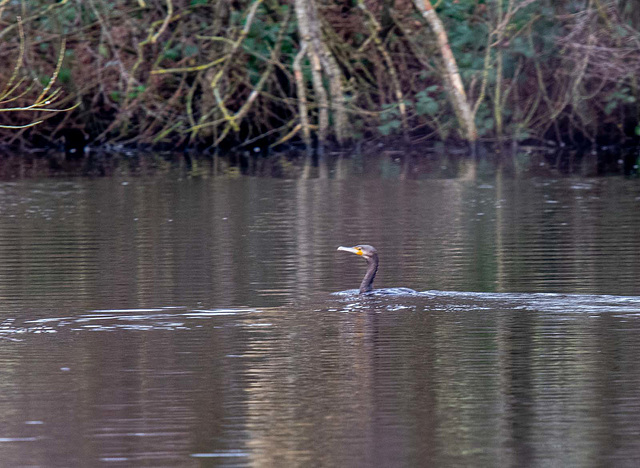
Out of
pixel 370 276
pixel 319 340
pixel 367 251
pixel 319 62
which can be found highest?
pixel 319 62

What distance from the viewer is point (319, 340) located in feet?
34.2

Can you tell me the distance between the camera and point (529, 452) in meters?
7.38

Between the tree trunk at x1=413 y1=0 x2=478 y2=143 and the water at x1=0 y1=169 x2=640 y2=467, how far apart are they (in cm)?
1195

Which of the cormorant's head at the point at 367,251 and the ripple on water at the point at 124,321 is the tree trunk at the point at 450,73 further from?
the ripple on water at the point at 124,321

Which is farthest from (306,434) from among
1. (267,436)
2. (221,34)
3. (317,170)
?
(221,34)

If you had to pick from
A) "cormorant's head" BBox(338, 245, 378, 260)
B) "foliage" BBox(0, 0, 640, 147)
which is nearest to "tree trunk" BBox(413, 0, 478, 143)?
"foliage" BBox(0, 0, 640, 147)

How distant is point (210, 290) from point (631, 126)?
2326 cm

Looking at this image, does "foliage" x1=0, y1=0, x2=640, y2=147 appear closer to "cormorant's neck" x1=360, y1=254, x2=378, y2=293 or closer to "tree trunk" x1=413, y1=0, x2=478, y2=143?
"tree trunk" x1=413, y1=0, x2=478, y2=143

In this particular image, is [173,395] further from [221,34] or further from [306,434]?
[221,34]

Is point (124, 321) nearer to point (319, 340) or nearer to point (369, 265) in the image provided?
point (319, 340)

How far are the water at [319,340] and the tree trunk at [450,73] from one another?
1195 centimetres

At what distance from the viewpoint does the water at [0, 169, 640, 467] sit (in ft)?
25.2

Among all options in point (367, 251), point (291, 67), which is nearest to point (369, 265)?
point (367, 251)

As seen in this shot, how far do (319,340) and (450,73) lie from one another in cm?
2164
